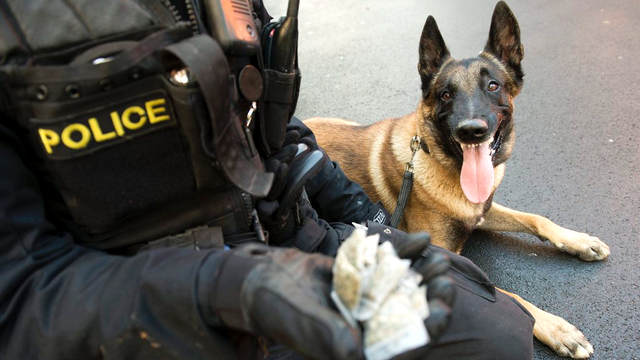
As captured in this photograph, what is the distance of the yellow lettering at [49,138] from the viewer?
0.90 metres

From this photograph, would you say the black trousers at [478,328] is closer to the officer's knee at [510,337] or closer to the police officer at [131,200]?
the officer's knee at [510,337]

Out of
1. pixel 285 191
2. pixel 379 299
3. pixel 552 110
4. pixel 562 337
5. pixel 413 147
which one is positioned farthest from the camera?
pixel 552 110

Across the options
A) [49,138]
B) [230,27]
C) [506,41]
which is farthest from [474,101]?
[49,138]

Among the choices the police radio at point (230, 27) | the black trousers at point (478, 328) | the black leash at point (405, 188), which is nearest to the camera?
the police radio at point (230, 27)

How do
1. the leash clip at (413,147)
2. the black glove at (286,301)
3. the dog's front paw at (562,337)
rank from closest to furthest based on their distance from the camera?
the black glove at (286,301) < the dog's front paw at (562,337) < the leash clip at (413,147)

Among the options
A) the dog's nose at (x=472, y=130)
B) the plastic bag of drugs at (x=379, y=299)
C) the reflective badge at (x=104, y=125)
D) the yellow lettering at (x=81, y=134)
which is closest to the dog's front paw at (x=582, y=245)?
the dog's nose at (x=472, y=130)

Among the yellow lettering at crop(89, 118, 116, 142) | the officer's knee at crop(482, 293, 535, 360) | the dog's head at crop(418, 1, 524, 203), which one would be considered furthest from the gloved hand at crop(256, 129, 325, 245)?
the dog's head at crop(418, 1, 524, 203)

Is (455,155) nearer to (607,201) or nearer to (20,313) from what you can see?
(607,201)

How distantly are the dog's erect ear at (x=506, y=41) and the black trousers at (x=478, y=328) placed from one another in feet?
4.20

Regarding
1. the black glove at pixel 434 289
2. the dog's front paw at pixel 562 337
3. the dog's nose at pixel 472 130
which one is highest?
the black glove at pixel 434 289

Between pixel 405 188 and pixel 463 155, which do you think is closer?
pixel 463 155

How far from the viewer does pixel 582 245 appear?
2.14 metres

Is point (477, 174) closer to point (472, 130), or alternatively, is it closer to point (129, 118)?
point (472, 130)

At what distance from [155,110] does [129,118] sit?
0.19 ft
